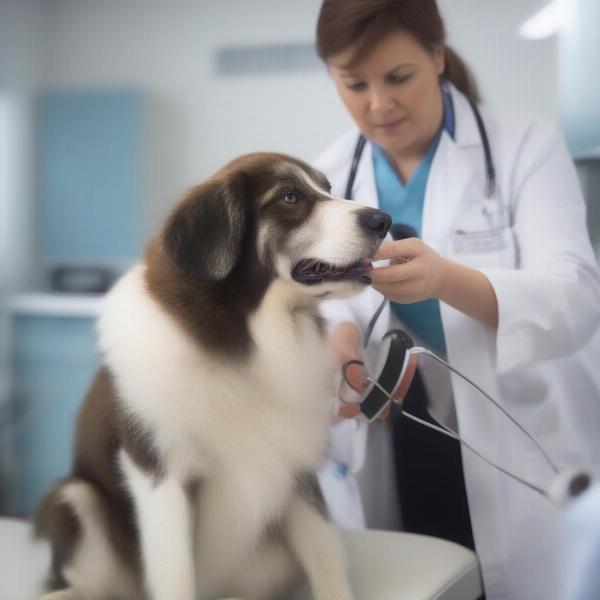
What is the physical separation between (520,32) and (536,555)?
2.29 ft

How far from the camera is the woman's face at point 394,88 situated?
3.13ft

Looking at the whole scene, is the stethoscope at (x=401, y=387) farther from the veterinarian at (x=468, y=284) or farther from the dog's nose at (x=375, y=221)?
the dog's nose at (x=375, y=221)

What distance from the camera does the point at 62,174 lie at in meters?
1.28

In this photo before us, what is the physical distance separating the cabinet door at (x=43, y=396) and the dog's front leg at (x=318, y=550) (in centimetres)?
57

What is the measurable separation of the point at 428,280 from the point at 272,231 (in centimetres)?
19

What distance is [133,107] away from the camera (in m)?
1.22

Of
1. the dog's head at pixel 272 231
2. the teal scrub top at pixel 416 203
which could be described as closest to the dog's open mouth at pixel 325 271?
the dog's head at pixel 272 231

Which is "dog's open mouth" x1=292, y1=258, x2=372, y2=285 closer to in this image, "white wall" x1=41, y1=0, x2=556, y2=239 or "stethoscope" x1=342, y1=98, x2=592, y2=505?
"stethoscope" x1=342, y1=98, x2=592, y2=505

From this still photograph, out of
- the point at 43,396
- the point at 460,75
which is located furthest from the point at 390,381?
the point at 43,396

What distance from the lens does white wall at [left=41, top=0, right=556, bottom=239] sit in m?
1.15

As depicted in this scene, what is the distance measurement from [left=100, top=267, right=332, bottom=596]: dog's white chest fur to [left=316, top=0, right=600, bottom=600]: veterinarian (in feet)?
0.29

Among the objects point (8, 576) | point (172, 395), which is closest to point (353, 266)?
point (172, 395)

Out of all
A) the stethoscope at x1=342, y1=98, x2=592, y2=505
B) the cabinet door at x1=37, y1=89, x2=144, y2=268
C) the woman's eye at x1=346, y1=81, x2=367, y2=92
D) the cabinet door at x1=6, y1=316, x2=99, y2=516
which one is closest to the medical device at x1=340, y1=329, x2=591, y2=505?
the stethoscope at x1=342, y1=98, x2=592, y2=505

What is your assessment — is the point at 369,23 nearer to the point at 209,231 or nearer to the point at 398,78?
the point at 398,78
